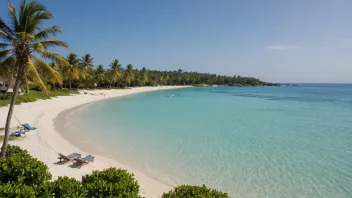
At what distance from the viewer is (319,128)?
963 inches

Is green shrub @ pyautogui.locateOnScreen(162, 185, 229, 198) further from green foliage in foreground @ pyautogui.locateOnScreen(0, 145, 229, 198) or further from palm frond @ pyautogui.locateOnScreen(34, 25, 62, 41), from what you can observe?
palm frond @ pyautogui.locateOnScreen(34, 25, 62, 41)

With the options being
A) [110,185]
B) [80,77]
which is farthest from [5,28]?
[80,77]

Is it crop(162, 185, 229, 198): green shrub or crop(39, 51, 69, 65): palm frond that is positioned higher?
crop(39, 51, 69, 65): palm frond

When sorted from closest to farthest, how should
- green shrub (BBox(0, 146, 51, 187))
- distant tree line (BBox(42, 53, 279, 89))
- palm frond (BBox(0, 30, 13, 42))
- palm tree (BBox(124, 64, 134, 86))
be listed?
green shrub (BBox(0, 146, 51, 187)), palm frond (BBox(0, 30, 13, 42)), distant tree line (BBox(42, 53, 279, 89)), palm tree (BBox(124, 64, 134, 86))

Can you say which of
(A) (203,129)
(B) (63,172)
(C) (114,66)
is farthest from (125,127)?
(C) (114,66)

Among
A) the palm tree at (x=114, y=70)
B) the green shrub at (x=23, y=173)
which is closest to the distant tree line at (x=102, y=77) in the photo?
the palm tree at (x=114, y=70)

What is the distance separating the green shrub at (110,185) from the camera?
6215 millimetres

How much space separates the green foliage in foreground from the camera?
5.88m

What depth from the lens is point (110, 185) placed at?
6215 mm

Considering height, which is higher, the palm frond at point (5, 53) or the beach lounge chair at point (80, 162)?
the palm frond at point (5, 53)

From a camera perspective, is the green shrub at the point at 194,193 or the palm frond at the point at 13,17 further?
the palm frond at the point at 13,17

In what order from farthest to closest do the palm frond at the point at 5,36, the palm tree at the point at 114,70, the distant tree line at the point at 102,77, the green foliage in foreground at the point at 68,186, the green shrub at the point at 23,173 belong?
the palm tree at the point at 114,70 < the distant tree line at the point at 102,77 < the palm frond at the point at 5,36 < the green shrub at the point at 23,173 < the green foliage in foreground at the point at 68,186

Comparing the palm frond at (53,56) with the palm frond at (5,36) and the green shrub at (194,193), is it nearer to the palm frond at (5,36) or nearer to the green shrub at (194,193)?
A: the palm frond at (5,36)

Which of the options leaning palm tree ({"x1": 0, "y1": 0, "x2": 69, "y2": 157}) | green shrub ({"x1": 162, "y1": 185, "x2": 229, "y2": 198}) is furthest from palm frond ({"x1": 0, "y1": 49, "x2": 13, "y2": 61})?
Answer: green shrub ({"x1": 162, "y1": 185, "x2": 229, "y2": 198})
